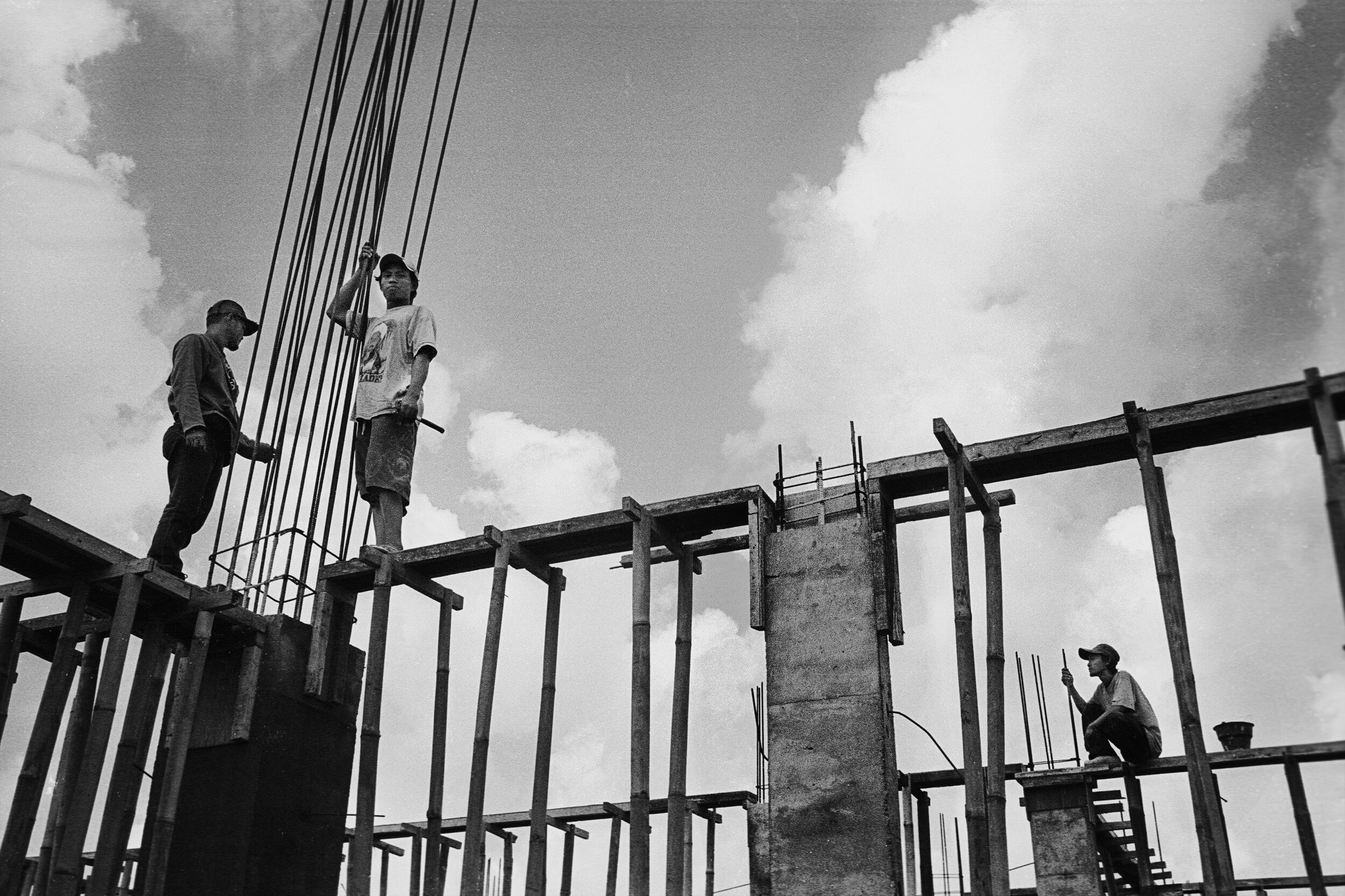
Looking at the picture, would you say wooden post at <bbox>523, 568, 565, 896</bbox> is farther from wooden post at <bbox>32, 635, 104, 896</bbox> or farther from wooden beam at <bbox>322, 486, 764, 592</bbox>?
wooden post at <bbox>32, 635, 104, 896</bbox>

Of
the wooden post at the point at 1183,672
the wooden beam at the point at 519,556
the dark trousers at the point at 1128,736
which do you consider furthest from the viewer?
the wooden beam at the point at 519,556

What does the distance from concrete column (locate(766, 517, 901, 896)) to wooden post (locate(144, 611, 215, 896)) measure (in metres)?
4.07

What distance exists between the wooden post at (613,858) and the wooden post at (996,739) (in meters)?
8.28

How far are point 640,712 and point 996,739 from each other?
2494 millimetres

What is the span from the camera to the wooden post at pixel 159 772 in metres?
9.23

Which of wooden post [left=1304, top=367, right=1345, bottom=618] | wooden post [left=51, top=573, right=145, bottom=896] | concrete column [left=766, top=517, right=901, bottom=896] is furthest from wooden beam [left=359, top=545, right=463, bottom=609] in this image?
wooden post [left=1304, top=367, right=1345, bottom=618]

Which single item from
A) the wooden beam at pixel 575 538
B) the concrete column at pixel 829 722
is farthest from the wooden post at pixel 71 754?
the concrete column at pixel 829 722

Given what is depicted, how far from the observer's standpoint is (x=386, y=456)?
10492mm

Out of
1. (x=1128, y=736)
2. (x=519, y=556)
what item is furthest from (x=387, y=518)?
(x=1128, y=736)

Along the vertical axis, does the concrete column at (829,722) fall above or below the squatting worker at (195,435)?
below

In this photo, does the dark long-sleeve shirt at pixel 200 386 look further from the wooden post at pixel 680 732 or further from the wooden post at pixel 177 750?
the wooden post at pixel 680 732

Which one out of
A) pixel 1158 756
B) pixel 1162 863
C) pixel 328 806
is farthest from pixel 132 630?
pixel 1162 863

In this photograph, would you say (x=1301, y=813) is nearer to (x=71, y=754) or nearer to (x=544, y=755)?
(x=544, y=755)

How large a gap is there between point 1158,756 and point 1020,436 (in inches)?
103
